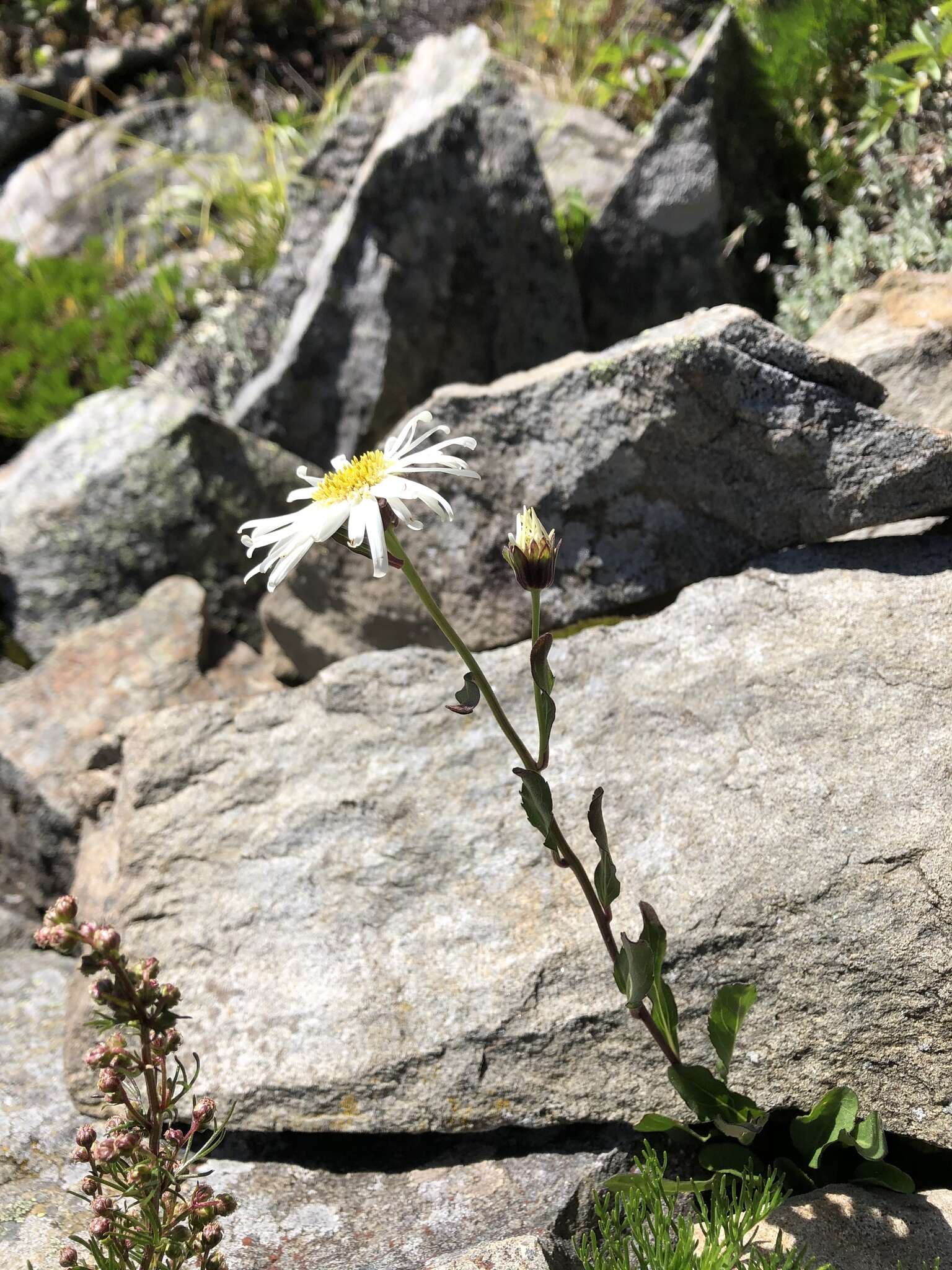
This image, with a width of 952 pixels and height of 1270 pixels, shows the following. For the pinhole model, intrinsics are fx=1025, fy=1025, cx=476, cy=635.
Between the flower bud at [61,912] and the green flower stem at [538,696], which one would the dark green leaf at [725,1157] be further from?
the flower bud at [61,912]

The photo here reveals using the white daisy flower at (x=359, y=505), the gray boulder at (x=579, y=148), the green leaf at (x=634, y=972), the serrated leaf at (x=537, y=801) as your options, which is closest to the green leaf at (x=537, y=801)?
the serrated leaf at (x=537, y=801)

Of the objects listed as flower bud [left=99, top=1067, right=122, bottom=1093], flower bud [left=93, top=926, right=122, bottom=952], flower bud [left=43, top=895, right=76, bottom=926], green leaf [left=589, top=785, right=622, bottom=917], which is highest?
flower bud [left=43, top=895, right=76, bottom=926]

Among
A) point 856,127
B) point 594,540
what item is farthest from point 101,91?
point 594,540

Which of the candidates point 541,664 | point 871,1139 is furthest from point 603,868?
point 871,1139

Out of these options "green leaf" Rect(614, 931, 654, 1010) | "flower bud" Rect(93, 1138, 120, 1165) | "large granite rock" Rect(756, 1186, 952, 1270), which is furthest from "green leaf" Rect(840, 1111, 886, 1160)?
"flower bud" Rect(93, 1138, 120, 1165)

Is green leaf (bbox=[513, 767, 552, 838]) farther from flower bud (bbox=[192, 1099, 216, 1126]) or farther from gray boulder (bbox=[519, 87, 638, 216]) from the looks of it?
gray boulder (bbox=[519, 87, 638, 216])

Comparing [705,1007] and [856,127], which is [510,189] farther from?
[705,1007]

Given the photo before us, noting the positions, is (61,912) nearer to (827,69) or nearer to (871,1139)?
(871,1139)
